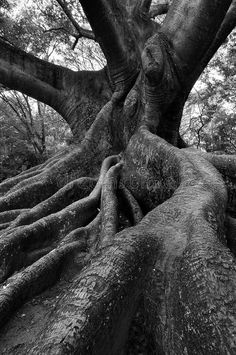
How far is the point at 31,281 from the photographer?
7.72ft

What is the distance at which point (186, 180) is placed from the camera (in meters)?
2.78

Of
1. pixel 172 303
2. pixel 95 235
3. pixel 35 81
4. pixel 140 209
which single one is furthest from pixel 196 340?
pixel 35 81

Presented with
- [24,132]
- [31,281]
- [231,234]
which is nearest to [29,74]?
[31,281]

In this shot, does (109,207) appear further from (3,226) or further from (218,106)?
(218,106)

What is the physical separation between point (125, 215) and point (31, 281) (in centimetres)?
166

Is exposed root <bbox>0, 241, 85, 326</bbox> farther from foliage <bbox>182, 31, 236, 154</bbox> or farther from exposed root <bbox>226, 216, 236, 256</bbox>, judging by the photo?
foliage <bbox>182, 31, 236, 154</bbox>

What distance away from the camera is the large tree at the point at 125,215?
4.90 feet

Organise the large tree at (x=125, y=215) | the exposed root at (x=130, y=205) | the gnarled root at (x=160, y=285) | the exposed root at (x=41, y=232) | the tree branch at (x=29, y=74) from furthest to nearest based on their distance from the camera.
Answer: the tree branch at (x=29, y=74) < the exposed root at (x=130, y=205) < the exposed root at (x=41, y=232) < the large tree at (x=125, y=215) < the gnarled root at (x=160, y=285)

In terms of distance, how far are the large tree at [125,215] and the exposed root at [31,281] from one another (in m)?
0.01

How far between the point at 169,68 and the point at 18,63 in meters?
3.53

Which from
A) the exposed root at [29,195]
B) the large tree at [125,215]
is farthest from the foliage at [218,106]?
the exposed root at [29,195]

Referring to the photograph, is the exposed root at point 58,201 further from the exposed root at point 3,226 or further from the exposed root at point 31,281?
the exposed root at point 31,281

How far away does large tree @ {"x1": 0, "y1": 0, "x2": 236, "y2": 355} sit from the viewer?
149cm

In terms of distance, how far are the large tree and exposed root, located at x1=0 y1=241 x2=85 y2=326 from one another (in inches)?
0.4
